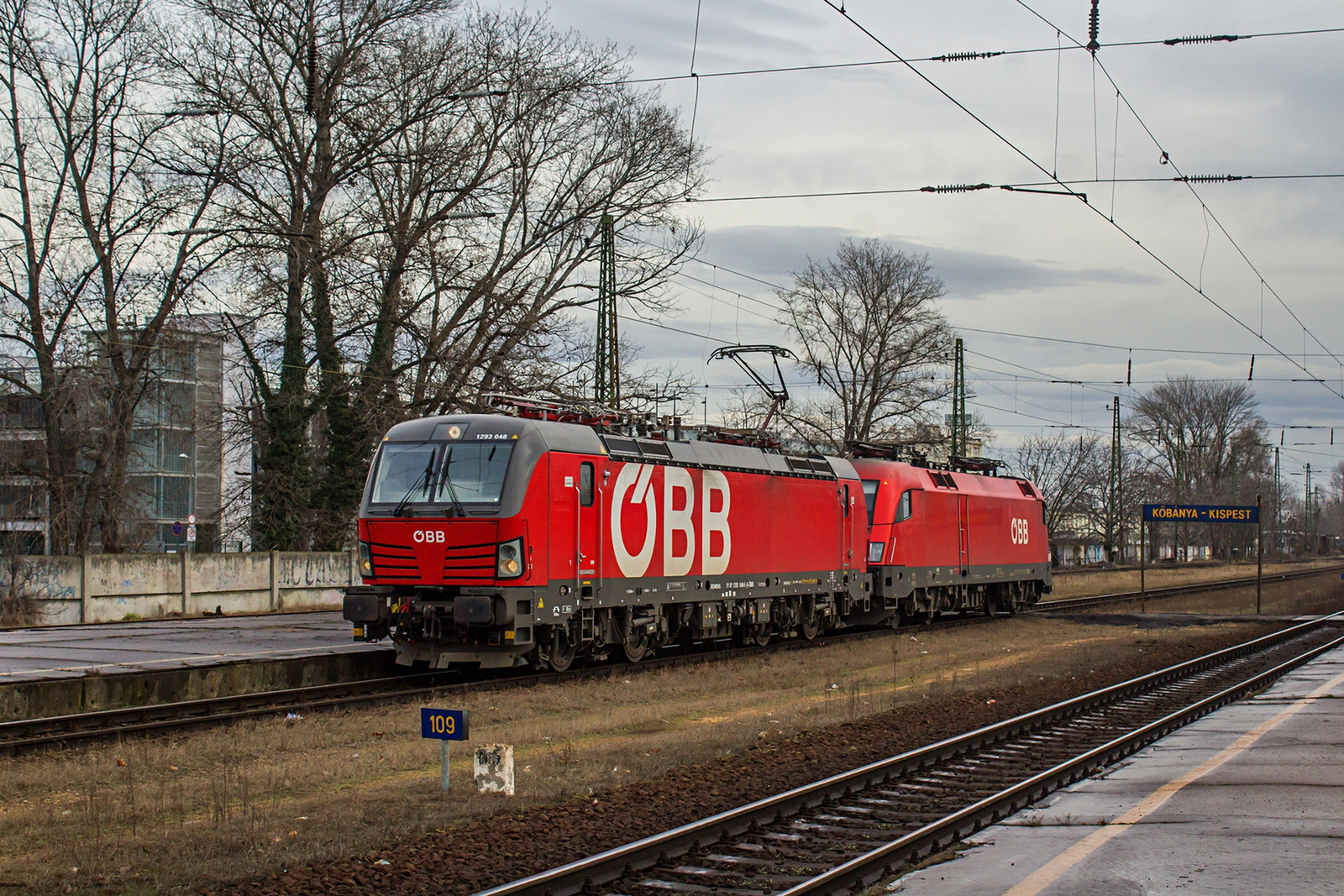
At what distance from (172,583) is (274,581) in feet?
9.55

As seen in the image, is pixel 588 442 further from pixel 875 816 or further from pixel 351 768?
pixel 875 816

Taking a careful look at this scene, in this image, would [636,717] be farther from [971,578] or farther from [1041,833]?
[971,578]

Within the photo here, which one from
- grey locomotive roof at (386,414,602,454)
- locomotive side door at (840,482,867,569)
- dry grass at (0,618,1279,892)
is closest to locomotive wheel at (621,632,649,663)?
dry grass at (0,618,1279,892)

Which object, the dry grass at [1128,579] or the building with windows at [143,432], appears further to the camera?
the dry grass at [1128,579]

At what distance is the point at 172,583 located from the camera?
28.7 m

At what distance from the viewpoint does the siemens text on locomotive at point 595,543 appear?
1636 centimetres

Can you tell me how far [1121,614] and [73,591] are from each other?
83.2 feet

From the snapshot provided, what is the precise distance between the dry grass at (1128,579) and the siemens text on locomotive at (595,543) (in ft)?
72.6

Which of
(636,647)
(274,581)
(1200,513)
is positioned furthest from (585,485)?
(1200,513)

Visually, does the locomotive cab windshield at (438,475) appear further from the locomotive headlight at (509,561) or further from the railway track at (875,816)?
the railway track at (875,816)

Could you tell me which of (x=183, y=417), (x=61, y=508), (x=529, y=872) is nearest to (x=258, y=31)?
(x=183, y=417)

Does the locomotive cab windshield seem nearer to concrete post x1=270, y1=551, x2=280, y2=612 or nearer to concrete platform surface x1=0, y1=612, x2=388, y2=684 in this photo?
concrete platform surface x1=0, y1=612, x2=388, y2=684

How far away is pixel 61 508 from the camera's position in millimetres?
30078

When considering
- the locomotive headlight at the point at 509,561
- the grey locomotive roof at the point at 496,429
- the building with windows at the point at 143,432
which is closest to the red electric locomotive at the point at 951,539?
the grey locomotive roof at the point at 496,429
